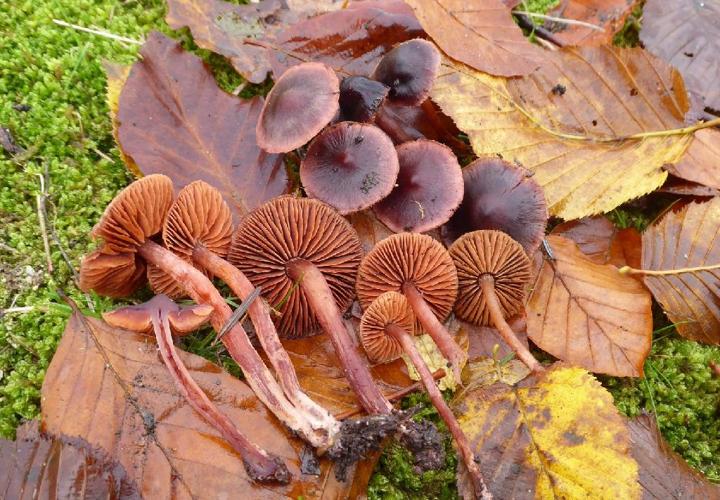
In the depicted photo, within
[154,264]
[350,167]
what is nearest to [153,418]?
[154,264]

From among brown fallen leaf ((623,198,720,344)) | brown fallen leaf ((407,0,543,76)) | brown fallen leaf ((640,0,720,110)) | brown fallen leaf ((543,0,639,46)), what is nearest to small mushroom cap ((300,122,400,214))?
brown fallen leaf ((407,0,543,76))

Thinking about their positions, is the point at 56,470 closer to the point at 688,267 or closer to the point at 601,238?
the point at 601,238

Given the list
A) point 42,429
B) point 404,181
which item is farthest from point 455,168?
point 42,429

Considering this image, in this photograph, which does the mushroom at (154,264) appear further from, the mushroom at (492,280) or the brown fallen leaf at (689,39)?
the brown fallen leaf at (689,39)

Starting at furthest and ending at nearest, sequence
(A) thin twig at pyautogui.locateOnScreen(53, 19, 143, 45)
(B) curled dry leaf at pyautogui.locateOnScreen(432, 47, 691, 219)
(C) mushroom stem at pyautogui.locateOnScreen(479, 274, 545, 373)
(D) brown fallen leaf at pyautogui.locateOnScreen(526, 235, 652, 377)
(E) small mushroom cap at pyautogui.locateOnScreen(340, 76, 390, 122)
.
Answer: (A) thin twig at pyautogui.locateOnScreen(53, 19, 143, 45)
(B) curled dry leaf at pyautogui.locateOnScreen(432, 47, 691, 219)
(E) small mushroom cap at pyautogui.locateOnScreen(340, 76, 390, 122)
(D) brown fallen leaf at pyautogui.locateOnScreen(526, 235, 652, 377)
(C) mushroom stem at pyautogui.locateOnScreen(479, 274, 545, 373)

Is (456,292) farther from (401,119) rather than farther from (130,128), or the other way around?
(130,128)

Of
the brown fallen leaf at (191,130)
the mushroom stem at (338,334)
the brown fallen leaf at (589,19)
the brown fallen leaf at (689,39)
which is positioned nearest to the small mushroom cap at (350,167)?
the brown fallen leaf at (191,130)

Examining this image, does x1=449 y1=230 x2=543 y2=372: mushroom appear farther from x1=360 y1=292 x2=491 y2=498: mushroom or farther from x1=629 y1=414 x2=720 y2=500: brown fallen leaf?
x1=629 y1=414 x2=720 y2=500: brown fallen leaf
